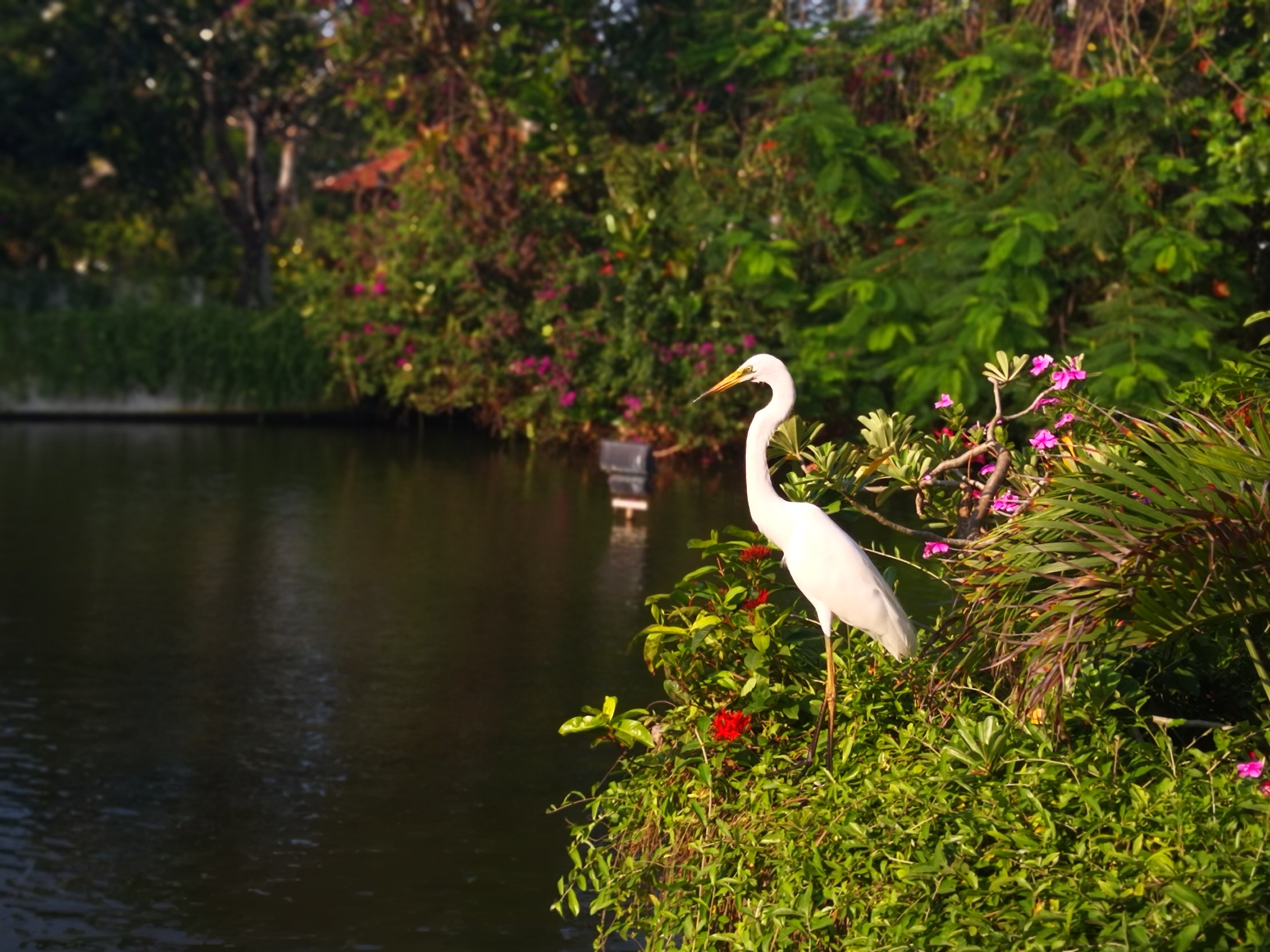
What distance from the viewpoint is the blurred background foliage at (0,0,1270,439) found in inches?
676

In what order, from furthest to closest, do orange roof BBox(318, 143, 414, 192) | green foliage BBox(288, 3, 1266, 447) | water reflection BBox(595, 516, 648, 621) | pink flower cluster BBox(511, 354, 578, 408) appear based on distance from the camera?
1. orange roof BBox(318, 143, 414, 192)
2. pink flower cluster BBox(511, 354, 578, 408)
3. green foliage BBox(288, 3, 1266, 447)
4. water reflection BBox(595, 516, 648, 621)

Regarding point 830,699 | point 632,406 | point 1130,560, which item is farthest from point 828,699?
point 632,406

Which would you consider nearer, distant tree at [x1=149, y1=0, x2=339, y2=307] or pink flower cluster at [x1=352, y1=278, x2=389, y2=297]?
pink flower cluster at [x1=352, y1=278, x2=389, y2=297]

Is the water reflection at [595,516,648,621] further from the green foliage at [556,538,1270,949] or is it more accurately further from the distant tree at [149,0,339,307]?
the distant tree at [149,0,339,307]

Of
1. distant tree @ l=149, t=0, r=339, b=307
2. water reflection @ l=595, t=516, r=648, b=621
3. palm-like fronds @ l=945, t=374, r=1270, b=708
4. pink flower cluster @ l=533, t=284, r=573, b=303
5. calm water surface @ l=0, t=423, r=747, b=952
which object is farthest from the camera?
distant tree @ l=149, t=0, r=339, b=307

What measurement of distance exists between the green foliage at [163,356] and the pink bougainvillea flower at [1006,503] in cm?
1995

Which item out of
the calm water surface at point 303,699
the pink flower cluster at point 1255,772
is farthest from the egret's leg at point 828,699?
the calm water surface at point 303,699

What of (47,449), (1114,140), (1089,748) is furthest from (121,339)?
(1089,748)

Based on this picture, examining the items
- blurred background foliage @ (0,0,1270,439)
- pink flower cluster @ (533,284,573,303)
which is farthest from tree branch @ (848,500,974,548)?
pink flower cluster @ (533,284,573,303)

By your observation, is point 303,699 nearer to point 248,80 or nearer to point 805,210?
point 805,210

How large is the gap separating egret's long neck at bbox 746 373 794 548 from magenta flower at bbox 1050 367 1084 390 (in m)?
0.90

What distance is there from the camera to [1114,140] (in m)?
17.6

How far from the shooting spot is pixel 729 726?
4711 millimetres

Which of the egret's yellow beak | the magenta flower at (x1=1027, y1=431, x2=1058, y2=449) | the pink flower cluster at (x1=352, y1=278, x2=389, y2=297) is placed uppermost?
the pink flower cluster at (x1=352, y1=278, x2=389, y2=297)
